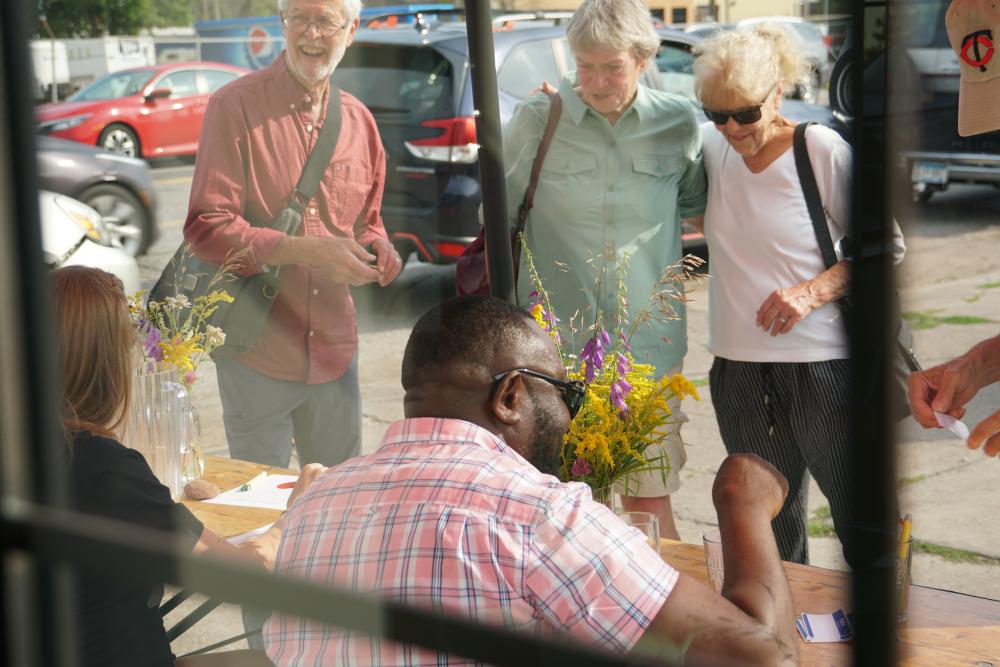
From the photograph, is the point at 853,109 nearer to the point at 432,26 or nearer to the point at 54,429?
the point at 54,429

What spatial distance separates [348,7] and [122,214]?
3336mm

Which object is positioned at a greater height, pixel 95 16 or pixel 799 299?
pixel 95 16

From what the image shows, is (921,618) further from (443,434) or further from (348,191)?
(348,191)

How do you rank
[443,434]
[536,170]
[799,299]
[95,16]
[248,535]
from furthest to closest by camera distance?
[95,16], [536,170], [799,299], [248,535], [443,434]

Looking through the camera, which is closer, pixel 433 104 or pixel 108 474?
pixel 108 474

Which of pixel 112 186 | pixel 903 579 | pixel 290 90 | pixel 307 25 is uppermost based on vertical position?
pixel 307 25

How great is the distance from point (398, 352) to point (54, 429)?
3924 mm

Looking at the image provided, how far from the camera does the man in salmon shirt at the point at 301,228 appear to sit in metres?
2.57

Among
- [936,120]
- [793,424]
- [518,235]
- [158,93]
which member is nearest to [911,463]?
[793,424]

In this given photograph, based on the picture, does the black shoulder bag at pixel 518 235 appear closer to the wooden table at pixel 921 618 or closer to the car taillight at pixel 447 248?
the wooden table at pixel 921 618

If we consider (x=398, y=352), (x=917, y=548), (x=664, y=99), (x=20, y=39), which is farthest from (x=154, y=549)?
(x=398, y=352)

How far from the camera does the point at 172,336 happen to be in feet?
7.57

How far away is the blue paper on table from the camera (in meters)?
1.52

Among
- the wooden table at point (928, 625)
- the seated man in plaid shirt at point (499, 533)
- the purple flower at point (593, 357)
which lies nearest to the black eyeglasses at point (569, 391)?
the seated man in plaid shirt at point (499, 533)
